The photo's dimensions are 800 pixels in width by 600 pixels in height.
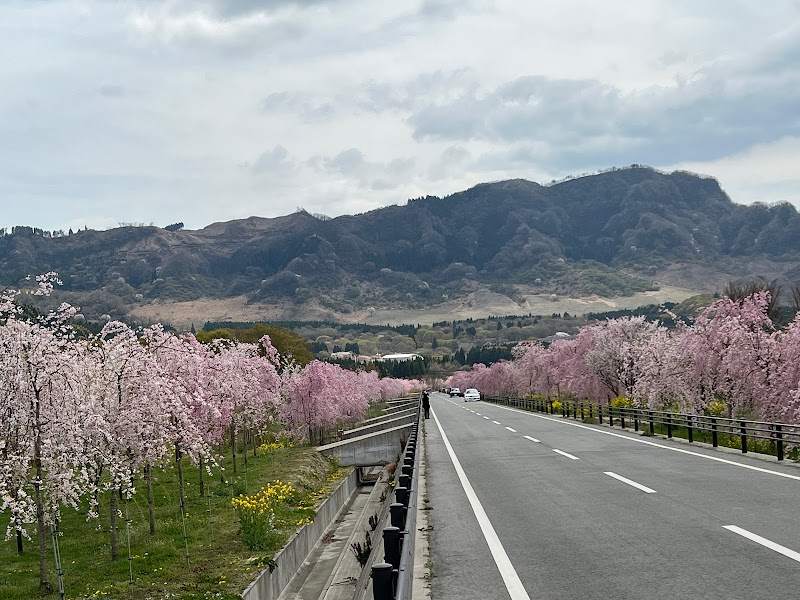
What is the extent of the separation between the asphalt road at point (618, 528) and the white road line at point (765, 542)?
23 millimetres

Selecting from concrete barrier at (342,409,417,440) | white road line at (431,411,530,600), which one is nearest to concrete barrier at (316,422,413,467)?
concrete barrier at (342,409,417,440)

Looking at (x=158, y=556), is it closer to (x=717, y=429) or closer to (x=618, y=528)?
(x=618, y=528)

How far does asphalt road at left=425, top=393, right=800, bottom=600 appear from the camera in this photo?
8.77 m

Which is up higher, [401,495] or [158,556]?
[401,495]

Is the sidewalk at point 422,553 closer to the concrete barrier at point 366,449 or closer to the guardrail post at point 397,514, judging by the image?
the guardrail post at point 397,514

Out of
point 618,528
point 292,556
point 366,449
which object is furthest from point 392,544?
point 366,449

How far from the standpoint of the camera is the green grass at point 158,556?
16.9 meters

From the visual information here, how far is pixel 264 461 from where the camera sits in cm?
4400

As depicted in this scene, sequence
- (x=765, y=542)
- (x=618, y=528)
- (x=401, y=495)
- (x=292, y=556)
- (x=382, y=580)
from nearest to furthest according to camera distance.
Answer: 1. (x=382, y=580)
2. (x=765, y=542)
3. (x=401, y=495)
4. (x=618, y=528)
5. (x=292, y=556)

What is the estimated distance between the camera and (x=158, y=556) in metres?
19.8

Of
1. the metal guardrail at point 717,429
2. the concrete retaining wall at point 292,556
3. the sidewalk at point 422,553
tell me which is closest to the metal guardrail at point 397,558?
the sidewalk at point 422,553

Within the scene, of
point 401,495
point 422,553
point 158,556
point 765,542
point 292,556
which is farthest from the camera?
Result: point 292,556

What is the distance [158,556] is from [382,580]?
1555cm

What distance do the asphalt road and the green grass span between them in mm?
5679
